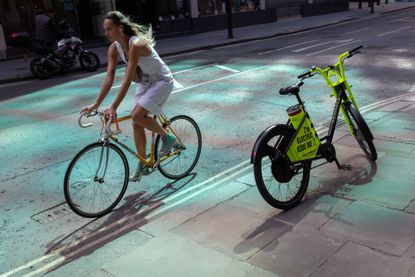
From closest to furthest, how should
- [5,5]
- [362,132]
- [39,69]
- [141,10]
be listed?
[362,132] < [39,69] < [5,5] < [141,10]

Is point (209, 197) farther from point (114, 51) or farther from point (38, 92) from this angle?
point (38, 92)

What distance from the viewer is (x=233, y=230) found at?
13.7 feet

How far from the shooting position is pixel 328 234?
3928mm

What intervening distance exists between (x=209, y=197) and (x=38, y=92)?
846cm

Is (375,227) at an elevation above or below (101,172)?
below

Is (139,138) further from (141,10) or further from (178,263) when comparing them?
(141,10)

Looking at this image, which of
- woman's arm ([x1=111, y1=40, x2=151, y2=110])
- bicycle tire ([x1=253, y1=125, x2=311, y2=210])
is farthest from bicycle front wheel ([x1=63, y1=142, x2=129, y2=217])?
bicycle tire ([x1=253, y1=125, x2=311, y2=210])

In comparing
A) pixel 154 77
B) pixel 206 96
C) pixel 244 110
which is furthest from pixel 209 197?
pixel 206 96

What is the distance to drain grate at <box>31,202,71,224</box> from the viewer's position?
483 centimetres

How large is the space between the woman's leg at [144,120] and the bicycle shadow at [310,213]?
1.63 metres

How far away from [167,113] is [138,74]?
3900 millimetres

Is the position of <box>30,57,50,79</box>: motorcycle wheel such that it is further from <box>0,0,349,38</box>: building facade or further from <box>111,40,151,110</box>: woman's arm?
<box>111,40,151,110</box>: woman's arm

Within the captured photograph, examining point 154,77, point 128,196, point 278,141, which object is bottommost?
point 128,196

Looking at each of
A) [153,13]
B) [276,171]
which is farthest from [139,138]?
[153,13]
